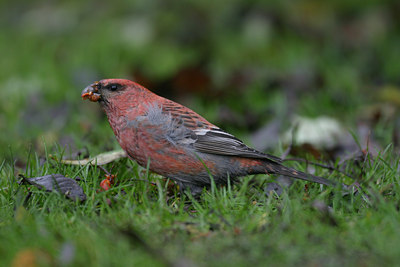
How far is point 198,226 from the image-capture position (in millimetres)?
2906

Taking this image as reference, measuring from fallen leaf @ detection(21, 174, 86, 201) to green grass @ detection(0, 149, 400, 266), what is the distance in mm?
52

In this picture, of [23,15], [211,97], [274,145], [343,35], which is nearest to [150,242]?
[274,145]

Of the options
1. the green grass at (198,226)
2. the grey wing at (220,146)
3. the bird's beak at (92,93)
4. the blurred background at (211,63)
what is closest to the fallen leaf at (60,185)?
the green grass at (198,226)

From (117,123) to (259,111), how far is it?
8.44ft

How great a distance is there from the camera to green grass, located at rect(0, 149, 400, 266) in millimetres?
2518

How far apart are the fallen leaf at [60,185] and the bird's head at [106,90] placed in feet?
2.47

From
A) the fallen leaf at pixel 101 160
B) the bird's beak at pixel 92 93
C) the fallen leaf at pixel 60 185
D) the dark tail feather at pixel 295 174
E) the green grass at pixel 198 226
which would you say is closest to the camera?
the green grass at pixel 198 226

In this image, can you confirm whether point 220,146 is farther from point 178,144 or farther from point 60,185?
point 60,185

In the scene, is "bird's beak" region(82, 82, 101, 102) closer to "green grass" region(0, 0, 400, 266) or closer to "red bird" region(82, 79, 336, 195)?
"red bird" region(82, 79, 336, 195)

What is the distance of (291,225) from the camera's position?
2.84 meters

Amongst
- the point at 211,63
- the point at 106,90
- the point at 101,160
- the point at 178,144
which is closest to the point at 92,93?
the point at 106,90

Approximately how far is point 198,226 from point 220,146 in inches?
37.2

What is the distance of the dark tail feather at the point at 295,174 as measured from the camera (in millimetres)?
3459

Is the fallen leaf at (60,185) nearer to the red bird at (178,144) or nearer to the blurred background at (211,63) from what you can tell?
the red bird at (178,144)
